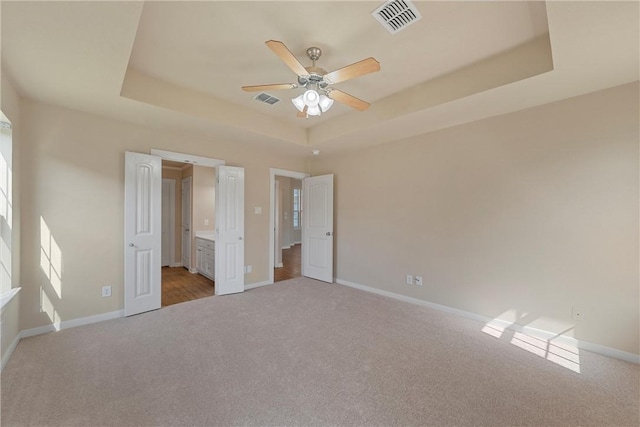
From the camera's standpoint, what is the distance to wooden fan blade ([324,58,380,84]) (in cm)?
186

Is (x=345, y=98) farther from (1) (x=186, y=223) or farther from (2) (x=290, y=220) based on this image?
(2) (x=290, y=220)

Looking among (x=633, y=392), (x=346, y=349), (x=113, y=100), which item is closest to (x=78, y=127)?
(x=113, y=100)

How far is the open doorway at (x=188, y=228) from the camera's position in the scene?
4.85m

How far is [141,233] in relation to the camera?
3.31m

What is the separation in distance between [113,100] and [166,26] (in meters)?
1.22

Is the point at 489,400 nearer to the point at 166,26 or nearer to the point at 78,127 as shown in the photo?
the point at 166,26

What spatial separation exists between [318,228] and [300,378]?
320 cm

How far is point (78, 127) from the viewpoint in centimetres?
296

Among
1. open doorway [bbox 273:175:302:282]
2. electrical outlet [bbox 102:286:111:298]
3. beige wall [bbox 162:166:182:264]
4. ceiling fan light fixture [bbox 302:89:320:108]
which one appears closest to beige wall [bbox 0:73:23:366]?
electrical outlet [bbox 102:286:111:298]

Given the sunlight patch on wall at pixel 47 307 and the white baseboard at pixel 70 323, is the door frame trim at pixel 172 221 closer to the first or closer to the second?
the white baseboard at pixel 70 323

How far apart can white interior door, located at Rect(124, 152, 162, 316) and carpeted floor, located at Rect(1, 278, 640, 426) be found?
32 cm

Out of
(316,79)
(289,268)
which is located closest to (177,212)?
(289,268)

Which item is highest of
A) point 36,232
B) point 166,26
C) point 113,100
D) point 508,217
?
point 166,26

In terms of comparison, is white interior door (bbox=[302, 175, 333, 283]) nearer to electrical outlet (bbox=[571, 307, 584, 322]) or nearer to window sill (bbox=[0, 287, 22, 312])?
electrical outlet (bbox=[571, 307, 584, 322])
